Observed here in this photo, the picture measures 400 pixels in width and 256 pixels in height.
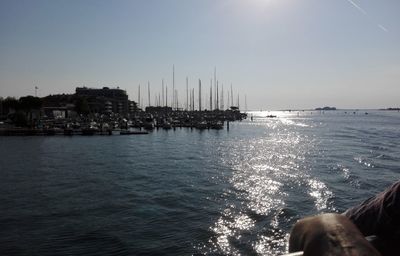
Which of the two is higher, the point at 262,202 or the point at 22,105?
the point at 22,105

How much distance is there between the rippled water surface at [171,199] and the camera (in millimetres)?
→ 17141

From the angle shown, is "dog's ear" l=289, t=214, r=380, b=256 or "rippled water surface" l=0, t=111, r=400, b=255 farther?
"rippled water surface" l=0, t=111, r=400, b=255

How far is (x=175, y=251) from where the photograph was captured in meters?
16.2

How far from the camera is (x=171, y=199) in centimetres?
2506

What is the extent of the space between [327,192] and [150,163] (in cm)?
2084

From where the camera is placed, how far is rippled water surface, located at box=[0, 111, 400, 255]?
17.1 m

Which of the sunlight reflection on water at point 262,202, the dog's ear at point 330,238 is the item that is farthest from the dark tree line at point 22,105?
the dog's ear at point 330,238

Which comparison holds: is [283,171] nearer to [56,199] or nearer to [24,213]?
[56,199]

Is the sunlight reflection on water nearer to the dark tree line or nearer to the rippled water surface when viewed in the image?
the rippled water surface

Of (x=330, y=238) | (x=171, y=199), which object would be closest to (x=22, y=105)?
(x=171, y=199)

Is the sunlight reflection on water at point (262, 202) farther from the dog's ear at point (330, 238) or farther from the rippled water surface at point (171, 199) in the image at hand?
the dog's ear at point (330, 238)

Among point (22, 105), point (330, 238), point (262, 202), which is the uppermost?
point (22, 105)

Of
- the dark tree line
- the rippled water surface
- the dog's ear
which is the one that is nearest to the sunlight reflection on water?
the rippled water surface

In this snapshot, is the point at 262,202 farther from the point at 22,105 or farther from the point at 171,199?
the point at 22,105
